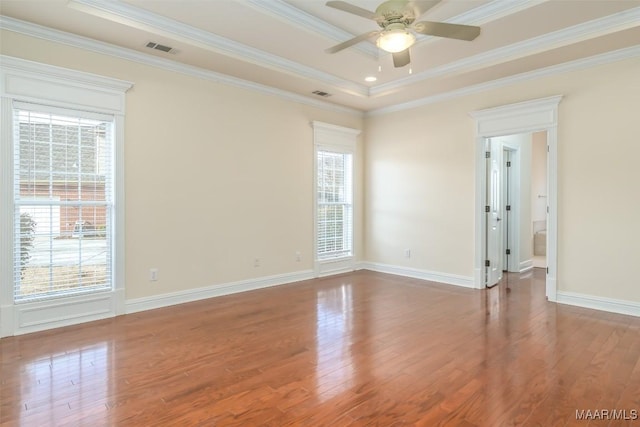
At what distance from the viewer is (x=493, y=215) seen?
571cm

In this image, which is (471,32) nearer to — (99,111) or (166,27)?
(166,27)

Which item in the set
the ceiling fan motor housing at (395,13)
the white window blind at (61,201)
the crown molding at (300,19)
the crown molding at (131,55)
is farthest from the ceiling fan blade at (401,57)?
the white window blind at (61,201)

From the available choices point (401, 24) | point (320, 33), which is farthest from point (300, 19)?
point (401, 24)

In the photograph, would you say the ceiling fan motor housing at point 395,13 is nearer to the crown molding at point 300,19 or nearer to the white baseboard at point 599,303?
the crown molding at point 300,19

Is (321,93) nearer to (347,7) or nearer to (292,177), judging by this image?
(292,177)

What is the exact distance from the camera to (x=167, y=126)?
4.45m

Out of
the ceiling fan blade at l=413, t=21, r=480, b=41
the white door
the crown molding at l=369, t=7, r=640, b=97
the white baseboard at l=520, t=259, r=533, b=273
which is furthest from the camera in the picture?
the white baseboard at l=520, t=259, r=533, b=273

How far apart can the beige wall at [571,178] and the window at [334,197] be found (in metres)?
0.99

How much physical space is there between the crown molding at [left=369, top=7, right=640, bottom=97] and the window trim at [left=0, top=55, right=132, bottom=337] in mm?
3872

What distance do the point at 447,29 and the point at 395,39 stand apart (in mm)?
414

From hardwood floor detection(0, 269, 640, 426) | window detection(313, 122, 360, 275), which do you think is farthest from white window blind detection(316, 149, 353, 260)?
hardwood floor detection(0, 269, 640, 426)

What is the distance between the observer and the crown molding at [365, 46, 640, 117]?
4.09 m

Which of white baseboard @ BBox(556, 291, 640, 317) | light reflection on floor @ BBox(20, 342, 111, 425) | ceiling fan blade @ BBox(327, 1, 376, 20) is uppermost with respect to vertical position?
ceiling fan blade @ BBox(327, 1, 376, 20)

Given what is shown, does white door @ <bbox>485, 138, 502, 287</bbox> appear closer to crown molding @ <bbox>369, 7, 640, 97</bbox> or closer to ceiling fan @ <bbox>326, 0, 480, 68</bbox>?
crown molding @ <bbox>369, 7, 640, 97</bbox>
